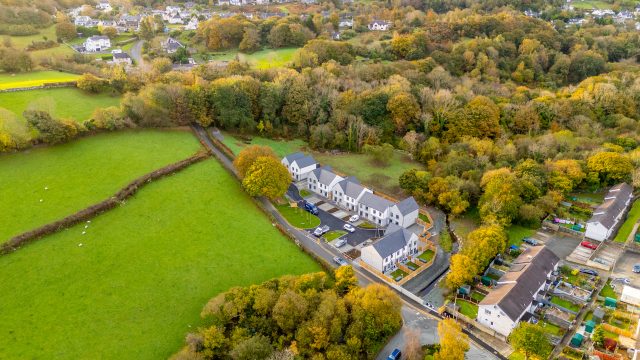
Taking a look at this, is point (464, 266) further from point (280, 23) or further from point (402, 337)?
point (280, 23)

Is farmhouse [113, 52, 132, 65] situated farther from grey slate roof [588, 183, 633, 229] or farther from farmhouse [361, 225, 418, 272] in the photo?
grey slate roof [588, 183, 633, 229]

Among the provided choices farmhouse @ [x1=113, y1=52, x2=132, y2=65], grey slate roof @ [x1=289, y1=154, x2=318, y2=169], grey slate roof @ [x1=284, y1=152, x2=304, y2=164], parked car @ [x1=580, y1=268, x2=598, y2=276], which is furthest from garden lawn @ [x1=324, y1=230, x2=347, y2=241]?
farmhouse @ [x1=113, y1=52, x2=132, y2=65]

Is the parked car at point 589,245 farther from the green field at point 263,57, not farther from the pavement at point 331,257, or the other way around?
the green field at point 263,57

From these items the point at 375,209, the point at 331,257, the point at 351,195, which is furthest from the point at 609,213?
the point at 331,257

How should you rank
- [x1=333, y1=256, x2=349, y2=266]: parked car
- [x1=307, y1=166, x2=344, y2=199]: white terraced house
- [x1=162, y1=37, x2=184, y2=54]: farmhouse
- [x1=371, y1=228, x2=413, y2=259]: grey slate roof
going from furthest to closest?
1. [x1=162, y1=37, x2=184, y2=54]: farmhouse
2. [x1=307, y1=166, x2=344, y2=199]: white terraced house
3. [x1=333, y1=256, x2=349, y2=266]: parked car
4. [x1=371, y1=228, x2=413, y2=259]: grey slate roof

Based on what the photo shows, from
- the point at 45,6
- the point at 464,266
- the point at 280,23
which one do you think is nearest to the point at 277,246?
the point at 464,266

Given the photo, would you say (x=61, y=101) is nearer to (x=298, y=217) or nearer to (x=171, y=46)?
(x=171, y=46)

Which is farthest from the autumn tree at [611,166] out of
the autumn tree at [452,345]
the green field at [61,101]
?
the green field at [61,101]
